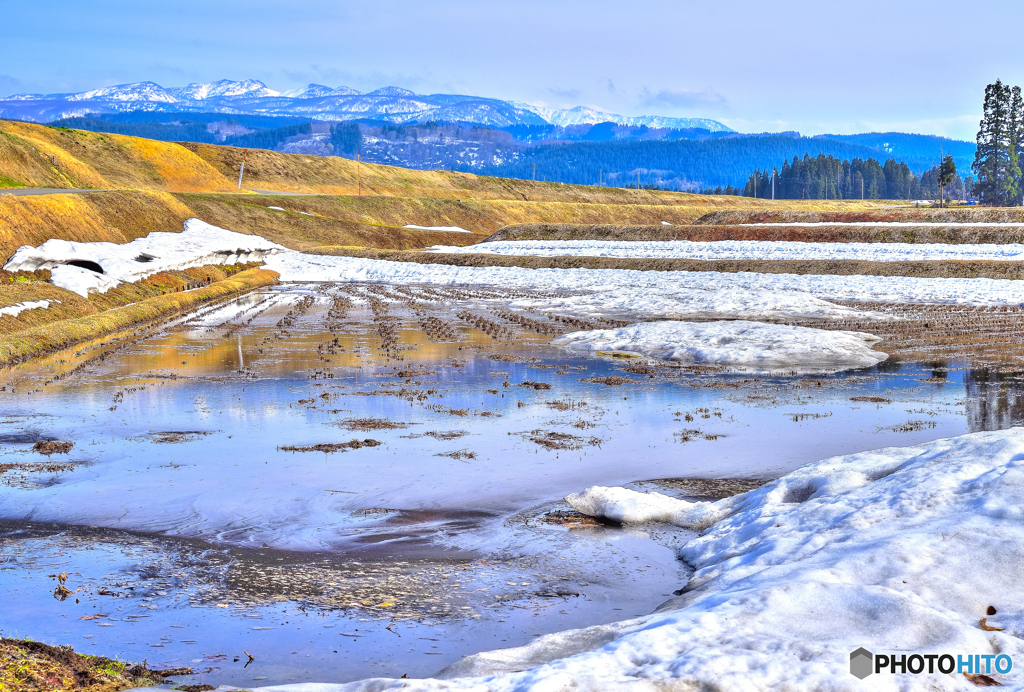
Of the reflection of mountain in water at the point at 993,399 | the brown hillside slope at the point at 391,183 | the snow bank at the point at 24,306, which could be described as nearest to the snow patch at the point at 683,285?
the reflection of mountain in water at the point at 993,399

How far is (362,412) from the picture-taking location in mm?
16688

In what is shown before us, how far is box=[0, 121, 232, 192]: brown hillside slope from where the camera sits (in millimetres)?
80062

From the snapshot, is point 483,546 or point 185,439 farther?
point 185,439

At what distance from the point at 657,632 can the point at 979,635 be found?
2.39 m

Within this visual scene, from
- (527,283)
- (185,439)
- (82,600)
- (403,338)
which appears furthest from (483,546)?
(527,283)

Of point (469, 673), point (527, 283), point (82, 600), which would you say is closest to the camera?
point (469, 673)

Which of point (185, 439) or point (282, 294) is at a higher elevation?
point (282, 294)

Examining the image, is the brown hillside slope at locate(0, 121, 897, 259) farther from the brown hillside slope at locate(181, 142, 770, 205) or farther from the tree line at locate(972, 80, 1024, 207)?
the tree line at locate(972, 80, 1024, 207)

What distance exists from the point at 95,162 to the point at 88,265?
8021 centimetres

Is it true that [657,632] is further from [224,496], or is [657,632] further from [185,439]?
[185,439]

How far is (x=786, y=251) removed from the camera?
2302 inches

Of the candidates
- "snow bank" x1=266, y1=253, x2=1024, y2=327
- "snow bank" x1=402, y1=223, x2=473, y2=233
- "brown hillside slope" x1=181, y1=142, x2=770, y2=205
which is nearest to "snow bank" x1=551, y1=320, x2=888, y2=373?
"snow bank" x1=266, y1=253, x2=1024, y2=327

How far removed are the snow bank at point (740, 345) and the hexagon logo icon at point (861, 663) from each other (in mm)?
15488

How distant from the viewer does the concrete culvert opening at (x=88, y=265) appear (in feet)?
121
